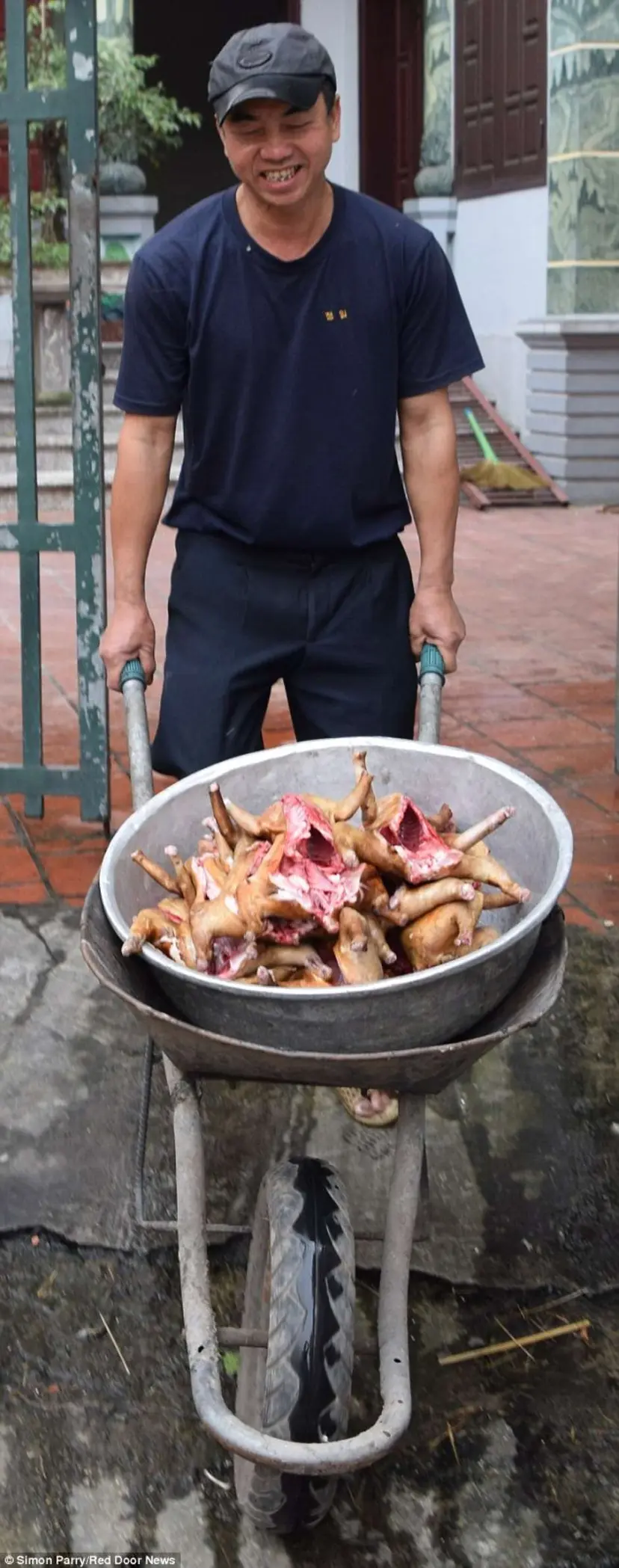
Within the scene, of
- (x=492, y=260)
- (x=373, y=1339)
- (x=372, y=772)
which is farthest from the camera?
(x=492, y=260)

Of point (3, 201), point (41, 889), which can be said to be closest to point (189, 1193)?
point (41, 889)

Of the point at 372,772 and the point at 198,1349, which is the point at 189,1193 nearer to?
the point at 198,1349

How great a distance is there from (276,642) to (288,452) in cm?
34

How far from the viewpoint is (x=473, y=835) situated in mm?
1994

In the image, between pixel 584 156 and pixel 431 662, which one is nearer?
pixel 431 662

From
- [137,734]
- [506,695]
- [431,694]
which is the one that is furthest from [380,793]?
[506,695]

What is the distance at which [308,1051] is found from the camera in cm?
183

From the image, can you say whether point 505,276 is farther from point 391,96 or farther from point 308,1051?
point 308,1051

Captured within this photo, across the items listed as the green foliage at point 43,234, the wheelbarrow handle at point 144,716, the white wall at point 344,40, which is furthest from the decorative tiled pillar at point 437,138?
the wheelbarrow handle at point 144,716

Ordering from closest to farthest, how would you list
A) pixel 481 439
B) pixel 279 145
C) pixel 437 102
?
pixel 279 145 < pixel 481 439 < pixel 437 102

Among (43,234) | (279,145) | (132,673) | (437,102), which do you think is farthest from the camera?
(437,102)

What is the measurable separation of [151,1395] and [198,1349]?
604 millimetres

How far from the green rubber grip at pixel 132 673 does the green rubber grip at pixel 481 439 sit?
8369 millimetres

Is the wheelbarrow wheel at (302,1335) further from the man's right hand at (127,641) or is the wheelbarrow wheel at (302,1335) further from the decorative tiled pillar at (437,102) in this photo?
the decorative tiled pillar at (437,102)
